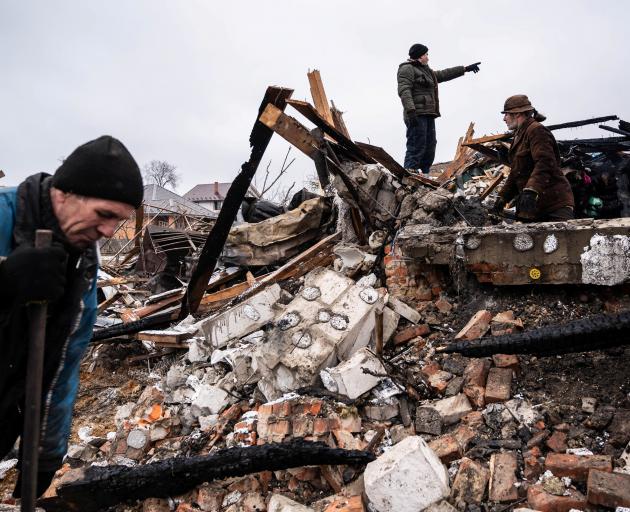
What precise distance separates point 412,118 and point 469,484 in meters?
5.14

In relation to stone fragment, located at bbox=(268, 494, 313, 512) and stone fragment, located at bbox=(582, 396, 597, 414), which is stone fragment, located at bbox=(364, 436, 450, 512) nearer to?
stone fragment, located at bbox=(268, 494, 313, 512)

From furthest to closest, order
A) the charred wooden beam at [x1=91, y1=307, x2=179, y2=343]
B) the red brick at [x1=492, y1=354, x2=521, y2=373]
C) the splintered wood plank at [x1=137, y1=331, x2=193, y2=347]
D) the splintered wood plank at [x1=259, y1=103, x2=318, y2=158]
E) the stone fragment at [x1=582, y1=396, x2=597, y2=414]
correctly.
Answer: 1. the charred wooden beam at [x1=91, y1=307, x2=179, y2=343]
2. the splintered wood plank at [x1=137, y1=331, x2=193, y2=347]
3. the splintered wood plank at [x1=259, y1=103, x2=318, y2=158]
4. the red brick at [x1=492, y1=354, x2=521, y2=373]
5. the stone fragment at [x1=582, y1=396, x2=597, y2=414]

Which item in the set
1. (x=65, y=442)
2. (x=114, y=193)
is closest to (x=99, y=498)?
(x=65, y=442)

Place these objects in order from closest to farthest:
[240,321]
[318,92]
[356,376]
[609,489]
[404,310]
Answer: [609,489], [356,376], [404,310], [240,321], [318,92]

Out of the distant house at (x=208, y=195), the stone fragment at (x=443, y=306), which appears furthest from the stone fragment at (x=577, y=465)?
the distant house at (x=208, y=195)

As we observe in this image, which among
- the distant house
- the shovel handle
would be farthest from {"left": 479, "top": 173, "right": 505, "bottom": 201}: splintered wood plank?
the distant house

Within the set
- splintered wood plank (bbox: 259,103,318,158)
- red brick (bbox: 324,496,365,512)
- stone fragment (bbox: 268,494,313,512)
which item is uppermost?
→ splintered wood plank (bbox: 259,103,318,158)

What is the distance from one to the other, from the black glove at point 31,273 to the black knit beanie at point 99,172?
23 centimetres

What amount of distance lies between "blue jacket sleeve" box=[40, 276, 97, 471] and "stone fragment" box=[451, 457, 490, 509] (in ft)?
6.14

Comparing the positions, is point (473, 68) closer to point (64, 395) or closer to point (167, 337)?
point (167, 337)

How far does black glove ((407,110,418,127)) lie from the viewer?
19.8 feet

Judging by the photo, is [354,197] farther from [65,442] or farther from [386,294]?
[65,442]

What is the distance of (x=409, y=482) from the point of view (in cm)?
207

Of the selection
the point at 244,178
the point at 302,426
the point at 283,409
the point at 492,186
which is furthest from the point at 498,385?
the point at 492,186
